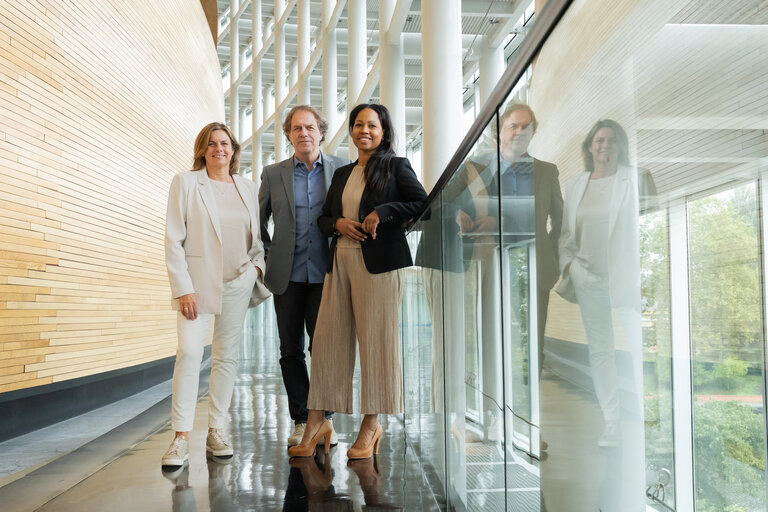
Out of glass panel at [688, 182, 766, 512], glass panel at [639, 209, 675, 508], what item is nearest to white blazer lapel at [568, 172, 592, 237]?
glass panel at [639, 209, 675, 508]

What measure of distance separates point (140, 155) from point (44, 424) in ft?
11.4

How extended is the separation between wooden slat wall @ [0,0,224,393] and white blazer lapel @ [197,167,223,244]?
1.87 m

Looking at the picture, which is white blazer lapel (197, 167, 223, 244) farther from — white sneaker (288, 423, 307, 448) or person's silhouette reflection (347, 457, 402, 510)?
person's silhouette reflection (347, 457, 402, 510)

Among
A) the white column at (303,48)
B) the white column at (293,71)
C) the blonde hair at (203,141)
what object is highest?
the white column at (293,71)

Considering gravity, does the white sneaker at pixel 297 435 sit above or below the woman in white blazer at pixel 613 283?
below

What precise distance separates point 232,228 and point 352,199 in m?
0.61

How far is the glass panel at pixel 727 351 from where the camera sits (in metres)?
0.58

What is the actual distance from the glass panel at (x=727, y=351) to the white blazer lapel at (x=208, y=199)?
2656mm

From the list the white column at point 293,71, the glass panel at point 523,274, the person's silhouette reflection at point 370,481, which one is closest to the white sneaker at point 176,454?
the person's silhouette reflection at point 370,481

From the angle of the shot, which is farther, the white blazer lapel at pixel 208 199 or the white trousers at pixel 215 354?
the white blazer lapel at pixel 208 199

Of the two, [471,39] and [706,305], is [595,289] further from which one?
[471,39]

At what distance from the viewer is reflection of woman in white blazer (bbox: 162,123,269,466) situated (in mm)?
2982

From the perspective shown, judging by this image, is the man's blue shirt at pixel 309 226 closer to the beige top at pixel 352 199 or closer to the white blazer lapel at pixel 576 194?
the beige top at pixel 352 199

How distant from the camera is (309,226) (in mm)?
3359
